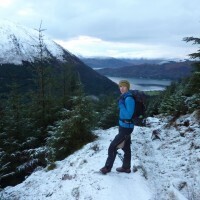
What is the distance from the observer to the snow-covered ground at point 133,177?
8.73 m

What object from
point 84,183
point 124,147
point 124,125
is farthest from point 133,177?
point 124,125

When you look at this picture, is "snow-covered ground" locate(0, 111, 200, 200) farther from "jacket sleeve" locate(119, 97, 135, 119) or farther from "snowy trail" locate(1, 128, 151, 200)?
"jacket sleeve" locate(119, 97, 135, 119)

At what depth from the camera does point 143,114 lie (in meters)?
9.16

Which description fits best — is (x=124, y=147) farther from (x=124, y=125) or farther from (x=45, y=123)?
(x=45, y=123)

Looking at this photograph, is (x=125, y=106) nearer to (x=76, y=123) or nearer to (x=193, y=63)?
(x=76, y=123)

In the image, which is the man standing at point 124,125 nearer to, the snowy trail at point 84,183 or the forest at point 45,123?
the snowy trail at point 84,183

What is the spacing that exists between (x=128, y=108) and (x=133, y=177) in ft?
6.72

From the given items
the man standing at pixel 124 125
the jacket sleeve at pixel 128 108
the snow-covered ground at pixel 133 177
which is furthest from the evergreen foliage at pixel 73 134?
the jacket sleeve at pixel 128 108

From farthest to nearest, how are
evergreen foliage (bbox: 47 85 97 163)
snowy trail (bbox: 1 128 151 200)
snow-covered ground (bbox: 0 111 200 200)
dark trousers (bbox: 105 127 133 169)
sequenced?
1. evergreen foliage (bbox: 47 85 97 163)
2. dark trousers (bbox: 105 127 133 169)
3. snow-covered ground (bbox: 0 111 200 200)
4. snowy trail (bbox: 1 128 151 200)

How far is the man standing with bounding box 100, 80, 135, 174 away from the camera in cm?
896

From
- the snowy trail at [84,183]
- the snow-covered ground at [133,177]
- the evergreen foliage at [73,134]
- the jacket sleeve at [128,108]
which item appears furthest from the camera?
Answer: the evergreen foliage at [73,134]

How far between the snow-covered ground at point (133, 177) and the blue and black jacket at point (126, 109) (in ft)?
5.11

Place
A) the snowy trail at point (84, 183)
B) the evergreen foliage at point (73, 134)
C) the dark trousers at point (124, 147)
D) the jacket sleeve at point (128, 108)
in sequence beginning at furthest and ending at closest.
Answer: the evergreen foliage at point (73, 134)
the dark trousers at point (124, 147)
the jacket sleeve at point (128, 108)
the snowy trail at point (84, 183)

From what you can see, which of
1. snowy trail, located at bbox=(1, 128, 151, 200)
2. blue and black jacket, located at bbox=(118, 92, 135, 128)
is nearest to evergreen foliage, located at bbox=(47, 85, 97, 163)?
snowy trail, located at bbox=(1, 128, 151, 200)
